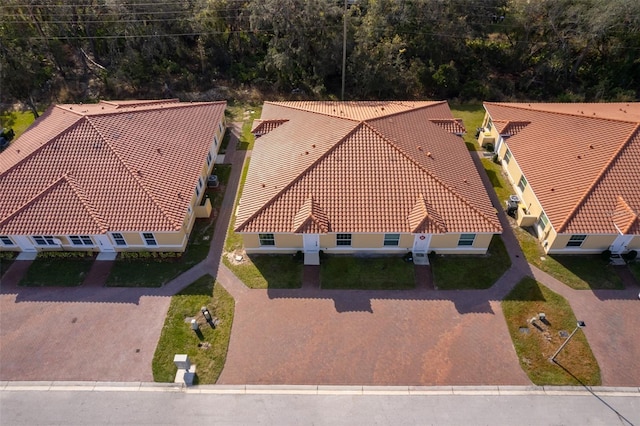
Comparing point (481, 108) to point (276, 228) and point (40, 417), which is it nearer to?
point (276, 228)

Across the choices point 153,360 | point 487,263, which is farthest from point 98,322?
point 487,263

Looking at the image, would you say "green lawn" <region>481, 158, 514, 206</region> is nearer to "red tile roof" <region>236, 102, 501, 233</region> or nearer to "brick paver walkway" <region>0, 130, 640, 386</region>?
"red tile roof" <region>236, 102, 501, 233</region>

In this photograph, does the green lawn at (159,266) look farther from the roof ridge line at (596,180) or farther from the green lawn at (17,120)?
the green lawn at (17,120)

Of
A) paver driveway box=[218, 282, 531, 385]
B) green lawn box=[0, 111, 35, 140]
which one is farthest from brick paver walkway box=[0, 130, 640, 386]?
green lawn box=[0, 111, 35, 140]

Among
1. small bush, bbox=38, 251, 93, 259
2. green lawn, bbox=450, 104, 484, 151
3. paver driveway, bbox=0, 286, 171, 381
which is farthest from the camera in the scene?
green lawn, bbox=450, 104, 484, 151

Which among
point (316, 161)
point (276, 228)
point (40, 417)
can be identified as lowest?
point (40, 417)

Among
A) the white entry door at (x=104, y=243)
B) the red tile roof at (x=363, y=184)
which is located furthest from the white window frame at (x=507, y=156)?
the white entry door at (x=104, y=243)
